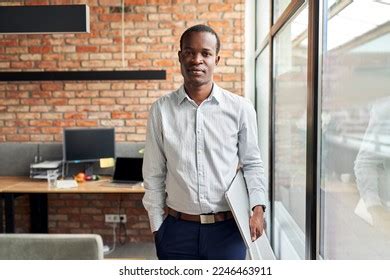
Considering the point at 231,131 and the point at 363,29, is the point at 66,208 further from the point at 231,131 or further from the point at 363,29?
the point at 363,29

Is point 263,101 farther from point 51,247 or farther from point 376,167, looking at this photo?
point 51,247

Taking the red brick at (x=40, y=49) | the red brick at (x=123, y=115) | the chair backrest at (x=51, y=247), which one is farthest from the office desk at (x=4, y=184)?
the chair backrest at (x=51, y=247)

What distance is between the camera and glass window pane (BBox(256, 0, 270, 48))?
9.70ft

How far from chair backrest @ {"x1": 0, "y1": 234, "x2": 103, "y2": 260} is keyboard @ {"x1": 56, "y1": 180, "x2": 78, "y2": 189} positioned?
196cm

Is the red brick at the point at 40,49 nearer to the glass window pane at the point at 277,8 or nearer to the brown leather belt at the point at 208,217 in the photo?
the glass window pane at the point at 277,8

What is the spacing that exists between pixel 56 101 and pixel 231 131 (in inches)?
103

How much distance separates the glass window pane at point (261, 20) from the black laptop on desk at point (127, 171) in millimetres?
1391

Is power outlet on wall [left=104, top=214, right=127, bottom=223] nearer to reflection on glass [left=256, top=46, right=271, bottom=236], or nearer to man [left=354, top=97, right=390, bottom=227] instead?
reflection on glass [left=256, top=46, right=271, bottom=236]

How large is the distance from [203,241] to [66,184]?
6.52 ft

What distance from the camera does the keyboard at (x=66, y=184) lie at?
290 centimetres

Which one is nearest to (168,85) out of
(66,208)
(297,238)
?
(66,208)

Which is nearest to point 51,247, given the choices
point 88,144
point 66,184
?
point 66,184
